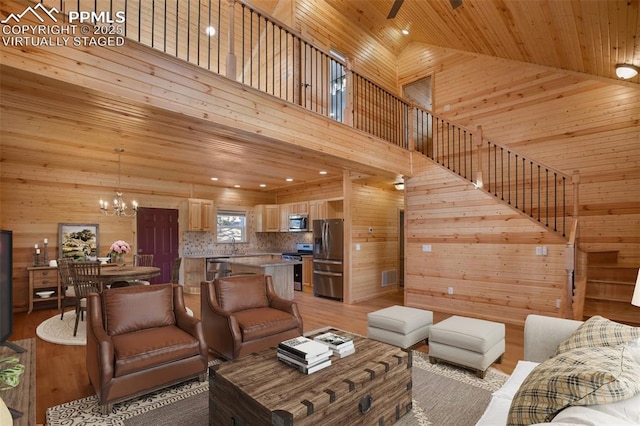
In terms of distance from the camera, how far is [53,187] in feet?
20.6

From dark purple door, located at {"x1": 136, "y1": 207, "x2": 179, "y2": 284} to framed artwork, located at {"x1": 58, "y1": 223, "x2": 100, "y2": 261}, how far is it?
2.80 feet

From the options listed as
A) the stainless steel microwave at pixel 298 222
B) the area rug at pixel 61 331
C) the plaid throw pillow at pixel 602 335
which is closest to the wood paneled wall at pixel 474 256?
the stainless steel microwave at pixel 298 222

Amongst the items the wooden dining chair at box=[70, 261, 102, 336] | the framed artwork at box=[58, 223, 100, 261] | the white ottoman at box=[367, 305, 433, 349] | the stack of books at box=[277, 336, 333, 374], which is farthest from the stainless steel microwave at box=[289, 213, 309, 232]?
the stack of books at box=[277, 336, 333, 374]

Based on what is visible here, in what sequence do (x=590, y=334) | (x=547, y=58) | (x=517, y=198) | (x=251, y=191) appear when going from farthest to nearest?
(x=251, y=191) → (x=517, y=198) → (x=547, y=58) → (x=590, y=334)

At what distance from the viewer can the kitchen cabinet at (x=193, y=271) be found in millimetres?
7820

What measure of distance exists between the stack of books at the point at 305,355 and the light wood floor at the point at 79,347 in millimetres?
1903

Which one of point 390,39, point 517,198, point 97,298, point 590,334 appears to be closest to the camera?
point 590,334

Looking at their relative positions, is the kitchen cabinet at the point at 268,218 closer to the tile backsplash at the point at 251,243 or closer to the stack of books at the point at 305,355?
the tile backsplash at the point at 251,243

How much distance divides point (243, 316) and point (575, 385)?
2948mm

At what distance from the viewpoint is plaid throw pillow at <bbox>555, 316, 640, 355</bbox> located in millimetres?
1781

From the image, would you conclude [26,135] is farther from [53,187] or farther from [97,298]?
[97,298]

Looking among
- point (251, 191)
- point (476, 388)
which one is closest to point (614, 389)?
point (476, 388)

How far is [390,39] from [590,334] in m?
7.56

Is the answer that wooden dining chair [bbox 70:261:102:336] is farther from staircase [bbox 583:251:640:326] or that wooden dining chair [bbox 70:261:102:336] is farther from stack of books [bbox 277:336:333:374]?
staircase [bbox 583:251:640:326]
